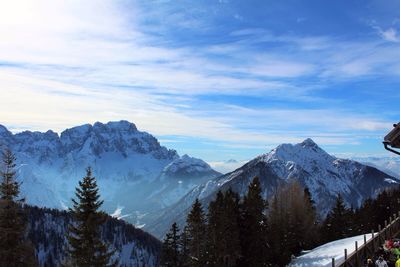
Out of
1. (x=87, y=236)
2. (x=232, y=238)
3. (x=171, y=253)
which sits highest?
(x=87, y=236)

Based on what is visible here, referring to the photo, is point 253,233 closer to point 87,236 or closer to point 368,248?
point 368,248

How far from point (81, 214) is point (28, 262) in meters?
5.01

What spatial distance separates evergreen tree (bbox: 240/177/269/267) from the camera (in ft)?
189

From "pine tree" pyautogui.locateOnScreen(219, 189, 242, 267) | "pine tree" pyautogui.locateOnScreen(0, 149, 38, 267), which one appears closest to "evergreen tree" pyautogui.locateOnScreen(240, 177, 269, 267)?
"pine tree" pyautogui.locateOnScreen(219, 189, 242, 267)

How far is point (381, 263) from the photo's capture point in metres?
25.2

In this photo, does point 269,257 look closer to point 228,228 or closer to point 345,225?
point 228,228

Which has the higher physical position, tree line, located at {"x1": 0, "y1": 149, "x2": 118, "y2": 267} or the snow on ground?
tree line, located at {"x1": 0, "y1": 149, "x2": 118, "y2": 267}

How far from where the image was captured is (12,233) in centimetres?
3469

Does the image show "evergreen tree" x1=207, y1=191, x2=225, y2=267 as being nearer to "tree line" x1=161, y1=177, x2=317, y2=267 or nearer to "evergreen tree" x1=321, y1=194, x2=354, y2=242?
"tree line" x1=161, y1=177, x2=317, y2=267

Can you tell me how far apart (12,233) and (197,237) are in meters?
28.6

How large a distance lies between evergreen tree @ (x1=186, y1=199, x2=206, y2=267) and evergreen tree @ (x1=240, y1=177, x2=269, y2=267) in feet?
15.8

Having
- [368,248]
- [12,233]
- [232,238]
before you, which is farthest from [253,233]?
[12,233]

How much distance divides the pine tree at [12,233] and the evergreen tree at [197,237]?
26445mm

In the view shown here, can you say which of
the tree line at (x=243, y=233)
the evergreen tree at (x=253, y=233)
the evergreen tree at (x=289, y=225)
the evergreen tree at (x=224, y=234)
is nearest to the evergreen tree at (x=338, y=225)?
the evergreen tree at (x=289, y=225)
